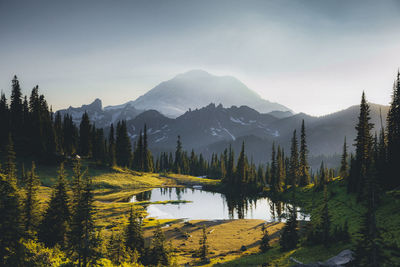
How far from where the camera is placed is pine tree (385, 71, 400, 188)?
46.3 meters

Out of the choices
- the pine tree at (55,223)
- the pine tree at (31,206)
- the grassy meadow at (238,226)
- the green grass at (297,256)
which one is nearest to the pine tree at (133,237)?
the grassy meadow at (238,226)

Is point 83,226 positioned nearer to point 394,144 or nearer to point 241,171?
point 394,144

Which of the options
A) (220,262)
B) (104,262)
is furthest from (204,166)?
(104,262)

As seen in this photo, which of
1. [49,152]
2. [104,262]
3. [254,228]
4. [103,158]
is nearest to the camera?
[104,262]

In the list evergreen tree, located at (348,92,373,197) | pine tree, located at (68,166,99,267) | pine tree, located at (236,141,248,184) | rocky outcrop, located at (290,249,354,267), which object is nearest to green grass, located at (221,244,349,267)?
rocky outcrop, located at (290,249,354,267)

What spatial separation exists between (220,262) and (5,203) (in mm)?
25542

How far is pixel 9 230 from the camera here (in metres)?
14.7

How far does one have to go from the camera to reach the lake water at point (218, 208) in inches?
2579

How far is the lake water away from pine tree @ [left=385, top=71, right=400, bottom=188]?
1989 centimetres

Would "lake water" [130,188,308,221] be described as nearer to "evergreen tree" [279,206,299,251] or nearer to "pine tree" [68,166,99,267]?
"evergreen tree" [279,206,299,251]

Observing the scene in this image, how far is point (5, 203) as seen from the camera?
584 inches

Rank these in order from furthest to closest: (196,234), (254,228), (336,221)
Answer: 1. (254,228)
2. (196,234)
3. (336,221)

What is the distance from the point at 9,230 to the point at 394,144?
63.8 metres

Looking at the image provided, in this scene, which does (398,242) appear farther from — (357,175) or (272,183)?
(272,183)
